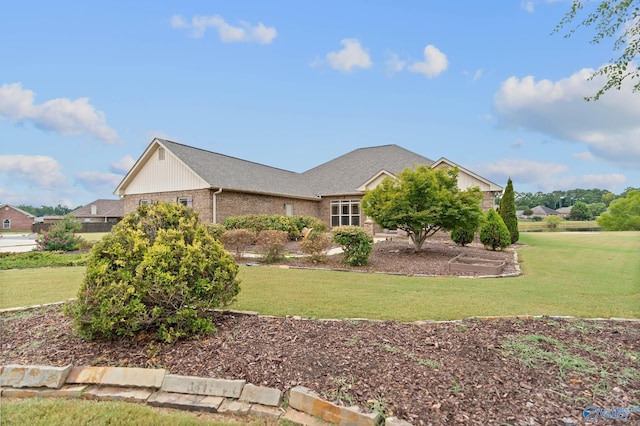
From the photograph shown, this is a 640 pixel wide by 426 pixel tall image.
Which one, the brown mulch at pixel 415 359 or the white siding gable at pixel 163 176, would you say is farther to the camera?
the white siding gable at pixel 163 176

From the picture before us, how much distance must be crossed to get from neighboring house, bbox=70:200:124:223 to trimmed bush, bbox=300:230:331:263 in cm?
4328

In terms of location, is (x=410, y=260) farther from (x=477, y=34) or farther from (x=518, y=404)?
(x=518, y=404)

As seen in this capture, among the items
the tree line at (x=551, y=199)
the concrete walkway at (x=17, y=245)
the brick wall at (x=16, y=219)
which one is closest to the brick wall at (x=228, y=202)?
the concrete walkway at (x=17, y=245)

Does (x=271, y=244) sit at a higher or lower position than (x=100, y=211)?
lower

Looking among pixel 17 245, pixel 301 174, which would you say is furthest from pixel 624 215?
pixel 17 245

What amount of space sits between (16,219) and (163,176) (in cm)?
4357

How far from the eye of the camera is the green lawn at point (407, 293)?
5.11 meters

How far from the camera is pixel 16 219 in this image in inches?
1857

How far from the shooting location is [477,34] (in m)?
9.02

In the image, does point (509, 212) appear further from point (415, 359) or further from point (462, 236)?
point (415, 359)

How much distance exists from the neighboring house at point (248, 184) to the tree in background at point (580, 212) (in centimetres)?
3911

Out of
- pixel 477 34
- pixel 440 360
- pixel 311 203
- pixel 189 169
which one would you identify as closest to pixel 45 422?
pixel 440 360

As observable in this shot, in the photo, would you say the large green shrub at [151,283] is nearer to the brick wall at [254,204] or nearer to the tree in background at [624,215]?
the brick wall at [254,204]

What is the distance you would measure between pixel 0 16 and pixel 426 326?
655 cm
